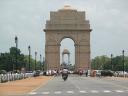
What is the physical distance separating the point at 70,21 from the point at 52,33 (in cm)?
648

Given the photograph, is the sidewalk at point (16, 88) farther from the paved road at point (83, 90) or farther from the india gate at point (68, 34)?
the india gate at point (68, 34)

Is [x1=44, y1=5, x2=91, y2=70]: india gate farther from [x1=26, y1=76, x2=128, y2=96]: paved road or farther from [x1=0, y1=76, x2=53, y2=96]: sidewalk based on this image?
[x1=26, y1=76, x2=128, y2=96]: paved road

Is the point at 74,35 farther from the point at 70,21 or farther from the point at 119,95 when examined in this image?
the point at 119,95

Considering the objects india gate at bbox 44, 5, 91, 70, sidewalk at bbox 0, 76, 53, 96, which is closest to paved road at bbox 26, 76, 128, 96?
sidewalk at bbox 0, 76, 53, 96

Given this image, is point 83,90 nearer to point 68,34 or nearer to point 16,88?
point 16,88

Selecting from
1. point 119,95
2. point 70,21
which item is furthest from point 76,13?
point 119,95

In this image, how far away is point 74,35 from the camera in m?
152

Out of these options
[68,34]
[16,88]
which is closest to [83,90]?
[16,88]

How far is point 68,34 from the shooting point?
152750 millimetres

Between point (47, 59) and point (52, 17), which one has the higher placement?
point (52, 17)

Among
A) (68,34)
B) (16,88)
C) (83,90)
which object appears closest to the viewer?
(83,90)

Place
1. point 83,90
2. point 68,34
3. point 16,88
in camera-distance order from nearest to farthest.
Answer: point 83,90, point 16,88, point 68,34

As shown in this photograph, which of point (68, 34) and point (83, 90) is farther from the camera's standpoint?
point (68, 34)

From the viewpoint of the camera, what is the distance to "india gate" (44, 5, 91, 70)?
151m
